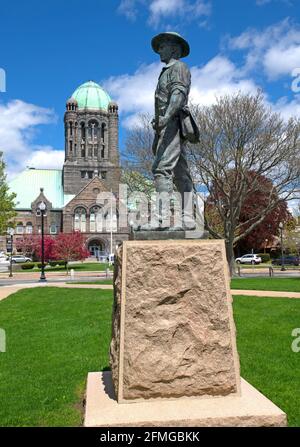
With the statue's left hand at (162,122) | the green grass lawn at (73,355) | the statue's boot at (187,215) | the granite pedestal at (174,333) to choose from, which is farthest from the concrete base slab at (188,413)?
the statue's left hand at (162,122)

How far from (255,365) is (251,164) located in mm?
19828

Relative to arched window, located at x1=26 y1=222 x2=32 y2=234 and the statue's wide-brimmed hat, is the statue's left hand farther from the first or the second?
arched window, located at x1=26 y1=222 x2=32 y2=234

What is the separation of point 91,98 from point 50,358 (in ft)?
239

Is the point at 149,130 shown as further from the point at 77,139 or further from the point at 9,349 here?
the point at 77,139

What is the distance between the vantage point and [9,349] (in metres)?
8.30

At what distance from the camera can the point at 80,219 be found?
218ft

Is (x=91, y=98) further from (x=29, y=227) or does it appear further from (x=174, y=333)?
(x=174, y=333)

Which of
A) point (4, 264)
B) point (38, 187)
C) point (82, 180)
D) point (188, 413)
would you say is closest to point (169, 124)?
point (188, 413)

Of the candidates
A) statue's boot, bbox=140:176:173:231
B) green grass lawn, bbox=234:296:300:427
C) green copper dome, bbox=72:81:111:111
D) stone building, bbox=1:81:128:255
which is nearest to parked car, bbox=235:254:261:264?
stone building, bbox=1:81:128:255

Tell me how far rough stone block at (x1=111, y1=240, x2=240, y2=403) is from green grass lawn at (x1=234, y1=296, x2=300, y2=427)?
1307 millimetres

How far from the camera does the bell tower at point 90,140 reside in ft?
237

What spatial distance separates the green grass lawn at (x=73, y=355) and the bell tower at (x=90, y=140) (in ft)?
197

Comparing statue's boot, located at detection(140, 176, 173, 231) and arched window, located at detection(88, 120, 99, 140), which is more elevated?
arched window, located at detection(88, 120, 99, 140)

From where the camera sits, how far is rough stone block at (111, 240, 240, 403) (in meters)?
4.08
